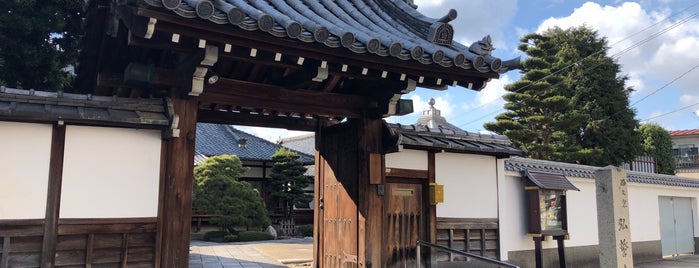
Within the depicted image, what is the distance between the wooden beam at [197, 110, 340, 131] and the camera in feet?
23.7

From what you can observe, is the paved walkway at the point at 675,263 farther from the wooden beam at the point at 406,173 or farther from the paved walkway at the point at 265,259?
the wooden beam at the point at 406,173

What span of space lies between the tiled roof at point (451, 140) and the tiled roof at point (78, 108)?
119 inches

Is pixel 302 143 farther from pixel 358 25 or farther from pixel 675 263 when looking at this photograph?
pixel 358 25

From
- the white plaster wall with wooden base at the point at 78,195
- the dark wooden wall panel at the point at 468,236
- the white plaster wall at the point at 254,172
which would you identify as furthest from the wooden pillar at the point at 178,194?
the white plaster wall at the point at 254,172

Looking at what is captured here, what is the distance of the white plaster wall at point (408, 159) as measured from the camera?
23.7ft

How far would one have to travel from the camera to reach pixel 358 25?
6.02 meters

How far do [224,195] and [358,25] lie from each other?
49.8 ft

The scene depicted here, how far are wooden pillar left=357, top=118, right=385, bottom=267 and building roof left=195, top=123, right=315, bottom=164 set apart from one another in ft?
59.6

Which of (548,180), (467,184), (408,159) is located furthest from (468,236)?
(548,180)

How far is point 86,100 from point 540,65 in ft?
63.6

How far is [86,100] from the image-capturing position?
521cm

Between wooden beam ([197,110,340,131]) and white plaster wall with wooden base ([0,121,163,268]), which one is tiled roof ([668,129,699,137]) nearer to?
wooden beam ([197,110,340,131])

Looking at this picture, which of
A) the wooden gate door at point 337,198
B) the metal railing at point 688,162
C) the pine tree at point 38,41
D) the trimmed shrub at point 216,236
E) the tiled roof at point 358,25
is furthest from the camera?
the metal railing at point 688,162

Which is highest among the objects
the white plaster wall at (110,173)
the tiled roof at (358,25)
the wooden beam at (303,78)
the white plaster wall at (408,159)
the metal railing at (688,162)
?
the metal railing at (688,162)
